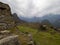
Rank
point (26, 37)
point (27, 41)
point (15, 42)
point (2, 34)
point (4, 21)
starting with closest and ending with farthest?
1. point (15, 42)
2. point (2, 34)
3. point (27, 41)
4. point (26, 37)
5. point (4, 21)

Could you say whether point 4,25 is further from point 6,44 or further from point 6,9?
point 6,44

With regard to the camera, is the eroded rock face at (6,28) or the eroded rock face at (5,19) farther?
the eroded rock face at (5,19)

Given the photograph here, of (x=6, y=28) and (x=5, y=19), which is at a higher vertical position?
(x=5, y=19)

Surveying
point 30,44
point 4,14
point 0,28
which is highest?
point 4,14

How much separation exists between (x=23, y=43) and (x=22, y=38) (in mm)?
3178

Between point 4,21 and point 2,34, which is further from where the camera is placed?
point 4,21

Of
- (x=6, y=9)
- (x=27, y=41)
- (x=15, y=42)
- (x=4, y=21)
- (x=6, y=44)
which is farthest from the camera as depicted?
(x=6, y=9)

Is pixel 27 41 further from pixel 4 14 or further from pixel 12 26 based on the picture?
pixel 4 14

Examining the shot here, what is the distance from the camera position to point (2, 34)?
38.8 metres

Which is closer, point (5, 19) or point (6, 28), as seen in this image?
point (6, 28)

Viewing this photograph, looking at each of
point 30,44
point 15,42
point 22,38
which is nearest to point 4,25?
point 22,38

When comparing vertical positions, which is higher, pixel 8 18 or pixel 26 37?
pixel 8 18

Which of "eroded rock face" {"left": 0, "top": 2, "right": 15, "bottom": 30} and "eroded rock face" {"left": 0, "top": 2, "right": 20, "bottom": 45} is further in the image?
"eroded rock face" {"left": 0, "top": 2, "right": 15, "bottom": 30}

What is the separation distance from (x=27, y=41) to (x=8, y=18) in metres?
13.5
